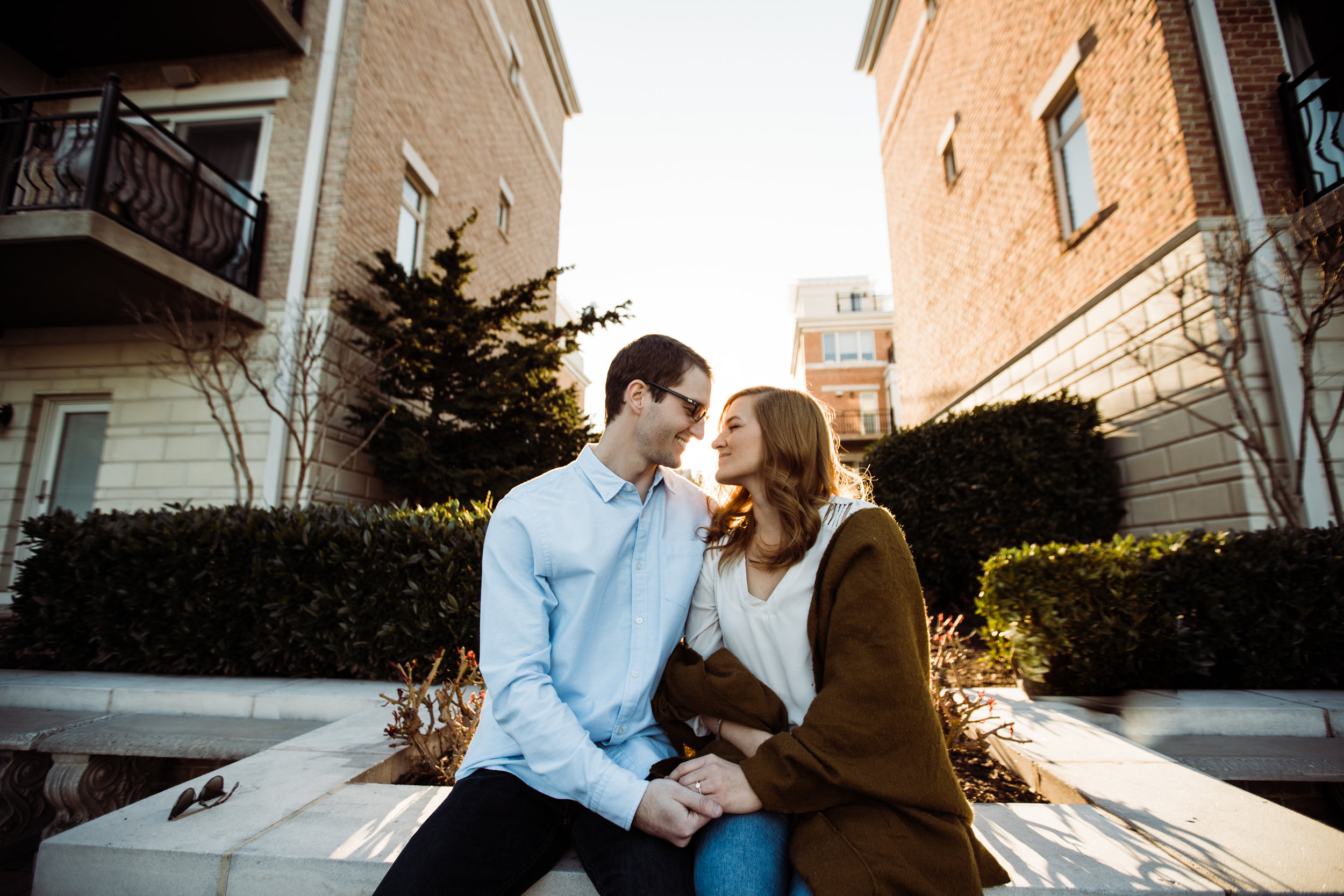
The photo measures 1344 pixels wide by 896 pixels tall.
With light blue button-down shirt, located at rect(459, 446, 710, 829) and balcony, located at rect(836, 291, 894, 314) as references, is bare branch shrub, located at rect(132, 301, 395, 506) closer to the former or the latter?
light blue button-down shirt, located at rect(459, 446, 710, 829)

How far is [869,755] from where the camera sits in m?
1.44

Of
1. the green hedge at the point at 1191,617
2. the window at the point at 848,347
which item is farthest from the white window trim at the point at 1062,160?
the window at the point at 848,347

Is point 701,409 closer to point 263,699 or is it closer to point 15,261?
point 263,699

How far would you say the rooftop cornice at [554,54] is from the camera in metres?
14.9

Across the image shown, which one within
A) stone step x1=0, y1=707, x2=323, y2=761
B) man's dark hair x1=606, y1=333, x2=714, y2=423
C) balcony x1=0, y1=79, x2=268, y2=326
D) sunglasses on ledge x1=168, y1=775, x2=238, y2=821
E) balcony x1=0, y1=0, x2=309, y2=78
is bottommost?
stone step x1=0, y1=707, x2=323, y2=761

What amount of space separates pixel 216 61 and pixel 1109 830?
11880 mm

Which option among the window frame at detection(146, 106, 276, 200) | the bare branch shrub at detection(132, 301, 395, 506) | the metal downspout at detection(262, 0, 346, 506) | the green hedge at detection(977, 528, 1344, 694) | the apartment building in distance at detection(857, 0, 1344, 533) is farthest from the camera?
the window frame at detection(146, 106, 276, 200)

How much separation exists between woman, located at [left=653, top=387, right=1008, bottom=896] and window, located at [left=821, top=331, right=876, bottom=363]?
35.7 metres

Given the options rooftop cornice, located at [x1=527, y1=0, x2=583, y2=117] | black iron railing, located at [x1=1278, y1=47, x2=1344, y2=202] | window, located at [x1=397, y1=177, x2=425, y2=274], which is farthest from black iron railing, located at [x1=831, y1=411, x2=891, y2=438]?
black iron railing, located at [x1=1278, y1=47, x2=1344, y2=202]

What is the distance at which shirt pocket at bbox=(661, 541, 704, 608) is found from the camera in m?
1.86

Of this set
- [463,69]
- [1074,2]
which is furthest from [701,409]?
[463,69]

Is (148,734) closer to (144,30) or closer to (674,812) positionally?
(674,812)

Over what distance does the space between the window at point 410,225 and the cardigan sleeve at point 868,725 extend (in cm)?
952

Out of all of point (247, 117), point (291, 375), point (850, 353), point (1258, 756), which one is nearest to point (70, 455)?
point (291, 375)
